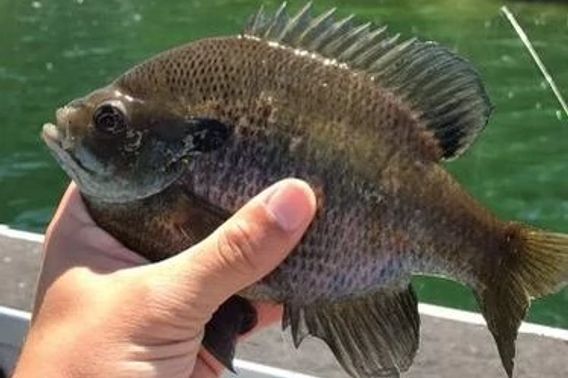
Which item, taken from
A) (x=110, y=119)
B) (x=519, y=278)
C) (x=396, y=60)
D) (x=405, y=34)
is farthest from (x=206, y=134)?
(x=405, y=34)

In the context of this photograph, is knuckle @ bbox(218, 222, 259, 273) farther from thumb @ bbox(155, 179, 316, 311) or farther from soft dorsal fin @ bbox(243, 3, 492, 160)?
soft dorsal fin @ bbox(243, 3, 492, 160)

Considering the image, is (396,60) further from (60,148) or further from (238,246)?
(60,148)

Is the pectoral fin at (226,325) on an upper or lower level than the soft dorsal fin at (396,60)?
lower

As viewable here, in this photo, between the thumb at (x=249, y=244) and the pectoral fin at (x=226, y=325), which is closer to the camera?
the thumb at (x=249, y=244)

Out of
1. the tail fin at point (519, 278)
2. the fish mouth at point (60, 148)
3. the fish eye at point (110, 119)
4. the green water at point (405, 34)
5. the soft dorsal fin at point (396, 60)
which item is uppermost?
the soft dorsal fin at point (396, 60)

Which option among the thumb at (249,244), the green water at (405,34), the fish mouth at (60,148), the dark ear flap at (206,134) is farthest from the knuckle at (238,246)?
the green water at (405,34)

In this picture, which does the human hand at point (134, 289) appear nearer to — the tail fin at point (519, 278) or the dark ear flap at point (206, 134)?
the dark ear flap at point (206, 134)

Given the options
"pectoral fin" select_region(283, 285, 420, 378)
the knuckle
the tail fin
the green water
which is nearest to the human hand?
the knuckle
